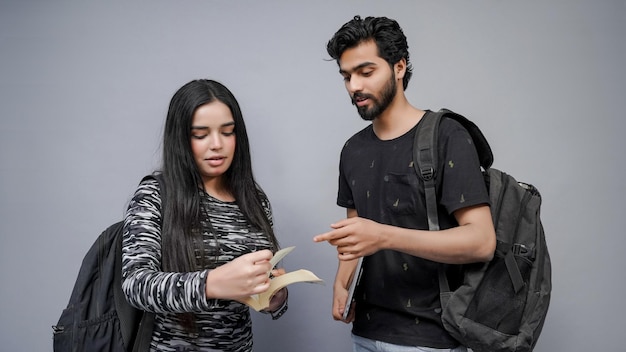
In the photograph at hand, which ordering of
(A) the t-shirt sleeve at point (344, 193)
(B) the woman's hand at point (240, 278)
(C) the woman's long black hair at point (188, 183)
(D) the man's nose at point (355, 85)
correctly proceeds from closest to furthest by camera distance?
(B) the woman's hand at point (240, 278), (C) the woman's long black hair at point (188, 183), (D) the man's nose at point (355, 85), (A) the t-shirt sleeve at point (344, 193)

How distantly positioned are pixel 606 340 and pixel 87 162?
2186mm

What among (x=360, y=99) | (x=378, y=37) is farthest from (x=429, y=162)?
(x=378, y=37)

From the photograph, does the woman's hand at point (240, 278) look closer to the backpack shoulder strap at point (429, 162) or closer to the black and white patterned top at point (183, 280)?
the black and white patterned top at point (183, 280)

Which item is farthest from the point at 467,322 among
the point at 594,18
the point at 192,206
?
the point at 594,18

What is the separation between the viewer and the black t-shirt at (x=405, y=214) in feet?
4.34

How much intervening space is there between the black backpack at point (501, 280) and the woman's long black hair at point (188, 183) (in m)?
0.50

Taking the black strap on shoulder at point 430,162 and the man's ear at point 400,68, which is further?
the man's ear at point 400,68

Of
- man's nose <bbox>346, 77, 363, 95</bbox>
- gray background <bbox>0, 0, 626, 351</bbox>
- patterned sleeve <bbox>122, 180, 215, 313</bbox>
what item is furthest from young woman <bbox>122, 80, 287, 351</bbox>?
gray background <bbox>0, 0, 626, 351</bbox>

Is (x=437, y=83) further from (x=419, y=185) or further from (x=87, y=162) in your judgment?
(x=87, y=162)

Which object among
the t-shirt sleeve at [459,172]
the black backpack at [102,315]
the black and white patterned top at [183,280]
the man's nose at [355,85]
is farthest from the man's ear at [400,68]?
the black backpack at [102,315]

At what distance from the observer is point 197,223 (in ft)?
4.62

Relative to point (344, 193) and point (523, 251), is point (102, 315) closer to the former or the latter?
point (344, 193)

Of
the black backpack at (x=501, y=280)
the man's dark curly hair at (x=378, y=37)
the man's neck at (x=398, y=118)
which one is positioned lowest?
the black backpack at (x=501, y=280)

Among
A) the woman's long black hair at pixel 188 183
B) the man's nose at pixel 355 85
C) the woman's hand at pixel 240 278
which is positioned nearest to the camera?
the woman's hand at pixel 240 278
